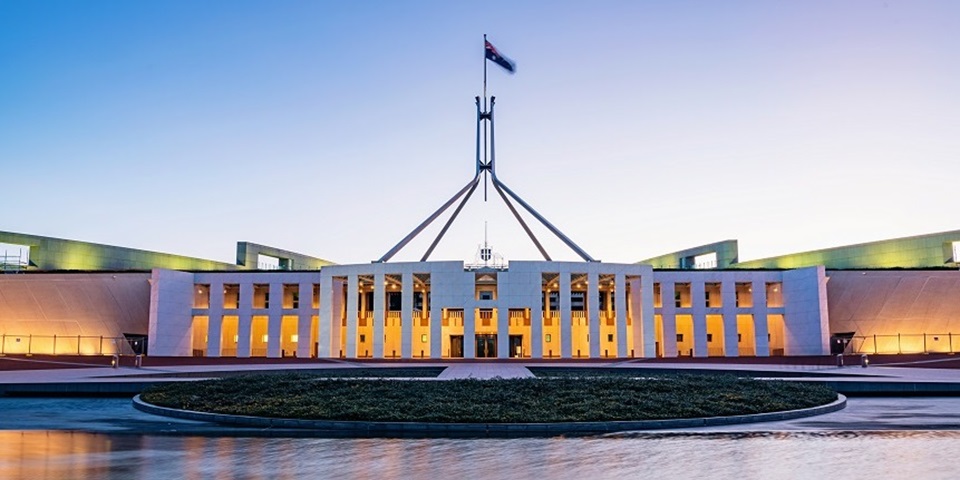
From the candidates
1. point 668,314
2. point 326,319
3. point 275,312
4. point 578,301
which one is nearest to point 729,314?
point 668,314

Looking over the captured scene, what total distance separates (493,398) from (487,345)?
1331 inches

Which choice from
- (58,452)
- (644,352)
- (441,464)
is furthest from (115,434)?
(644,352)

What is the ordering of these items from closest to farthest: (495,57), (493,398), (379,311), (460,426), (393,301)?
1. (460,426)
2. (493,398)
3. (379,311)
4. (495,57)
5. (393,301)

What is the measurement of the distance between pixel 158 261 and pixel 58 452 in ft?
194

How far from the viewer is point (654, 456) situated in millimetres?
10500

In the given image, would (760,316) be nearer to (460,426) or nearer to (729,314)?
(729,314)

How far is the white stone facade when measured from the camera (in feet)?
153

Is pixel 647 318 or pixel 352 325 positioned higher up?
pixel 647 318

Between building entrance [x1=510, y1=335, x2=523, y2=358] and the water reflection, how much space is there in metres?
38.6

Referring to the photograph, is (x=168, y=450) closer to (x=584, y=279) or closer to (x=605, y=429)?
(x=605, y=429)

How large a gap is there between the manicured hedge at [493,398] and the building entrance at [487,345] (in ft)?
97.5

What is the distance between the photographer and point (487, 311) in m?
50.4

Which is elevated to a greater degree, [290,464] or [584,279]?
[584,279]

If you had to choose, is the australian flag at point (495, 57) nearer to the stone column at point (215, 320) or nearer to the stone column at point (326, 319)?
the stone column at point (326, 319)
